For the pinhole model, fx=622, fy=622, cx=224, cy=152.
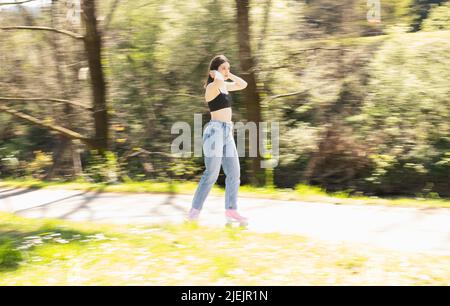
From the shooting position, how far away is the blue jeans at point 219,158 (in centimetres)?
634

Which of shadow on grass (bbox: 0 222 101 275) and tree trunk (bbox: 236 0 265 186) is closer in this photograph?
shadow on grass (bbox: 0 222 101 275)

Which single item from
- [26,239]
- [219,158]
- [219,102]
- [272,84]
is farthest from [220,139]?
[272,84]

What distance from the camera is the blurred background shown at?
12.8 m

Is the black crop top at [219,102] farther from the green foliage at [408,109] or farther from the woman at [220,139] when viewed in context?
the green foliage at [408,109]

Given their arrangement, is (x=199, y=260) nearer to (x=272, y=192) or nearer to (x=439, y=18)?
(x=272, y=192)

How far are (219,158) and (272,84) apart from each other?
23.3 ft

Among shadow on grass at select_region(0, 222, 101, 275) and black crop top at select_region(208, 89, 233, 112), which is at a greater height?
black crop top at select_region(208, 89, 233, 112)

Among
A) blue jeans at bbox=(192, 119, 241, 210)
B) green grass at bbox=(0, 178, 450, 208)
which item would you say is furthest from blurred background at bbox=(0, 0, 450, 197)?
blue jeans at bbox=(192, 119, 241, 210)

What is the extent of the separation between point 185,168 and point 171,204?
465 cm

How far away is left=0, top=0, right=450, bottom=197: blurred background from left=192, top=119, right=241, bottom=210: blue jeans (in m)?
5.69

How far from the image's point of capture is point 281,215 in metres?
7.04

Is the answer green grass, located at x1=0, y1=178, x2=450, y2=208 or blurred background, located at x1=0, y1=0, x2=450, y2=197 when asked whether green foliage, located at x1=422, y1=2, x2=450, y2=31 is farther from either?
green grass, located at x1=0, y1=178, x2=450, y2=208

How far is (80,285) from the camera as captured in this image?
465cm
